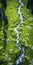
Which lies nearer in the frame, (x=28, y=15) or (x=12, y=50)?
(x=12, y=50)

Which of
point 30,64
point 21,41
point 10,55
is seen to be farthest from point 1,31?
point 30,64

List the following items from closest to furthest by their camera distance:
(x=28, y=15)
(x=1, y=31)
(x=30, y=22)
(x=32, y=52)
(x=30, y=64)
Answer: (x=30, y=64) → (x=32, y=52) → (x=1, y=31) → (x=30, y=22) → (x=28, y=15)

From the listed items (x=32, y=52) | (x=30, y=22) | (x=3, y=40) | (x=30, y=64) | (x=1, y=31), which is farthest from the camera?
(x=30, y=22)

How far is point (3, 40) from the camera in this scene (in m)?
17.0

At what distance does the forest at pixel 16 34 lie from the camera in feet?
49.8

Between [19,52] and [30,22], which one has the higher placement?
[30,22]

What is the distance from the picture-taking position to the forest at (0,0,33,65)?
15.2 meters

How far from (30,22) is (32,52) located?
500cm

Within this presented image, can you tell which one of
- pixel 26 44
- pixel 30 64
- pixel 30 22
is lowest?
pixel 30 64

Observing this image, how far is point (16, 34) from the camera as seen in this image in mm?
18188

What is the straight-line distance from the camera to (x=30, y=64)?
14.6 meters

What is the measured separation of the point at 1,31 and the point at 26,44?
305cm

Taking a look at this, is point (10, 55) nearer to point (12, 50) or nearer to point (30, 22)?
point (12, 50)

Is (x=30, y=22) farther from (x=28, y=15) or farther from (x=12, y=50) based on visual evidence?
(x=12, y=50)
